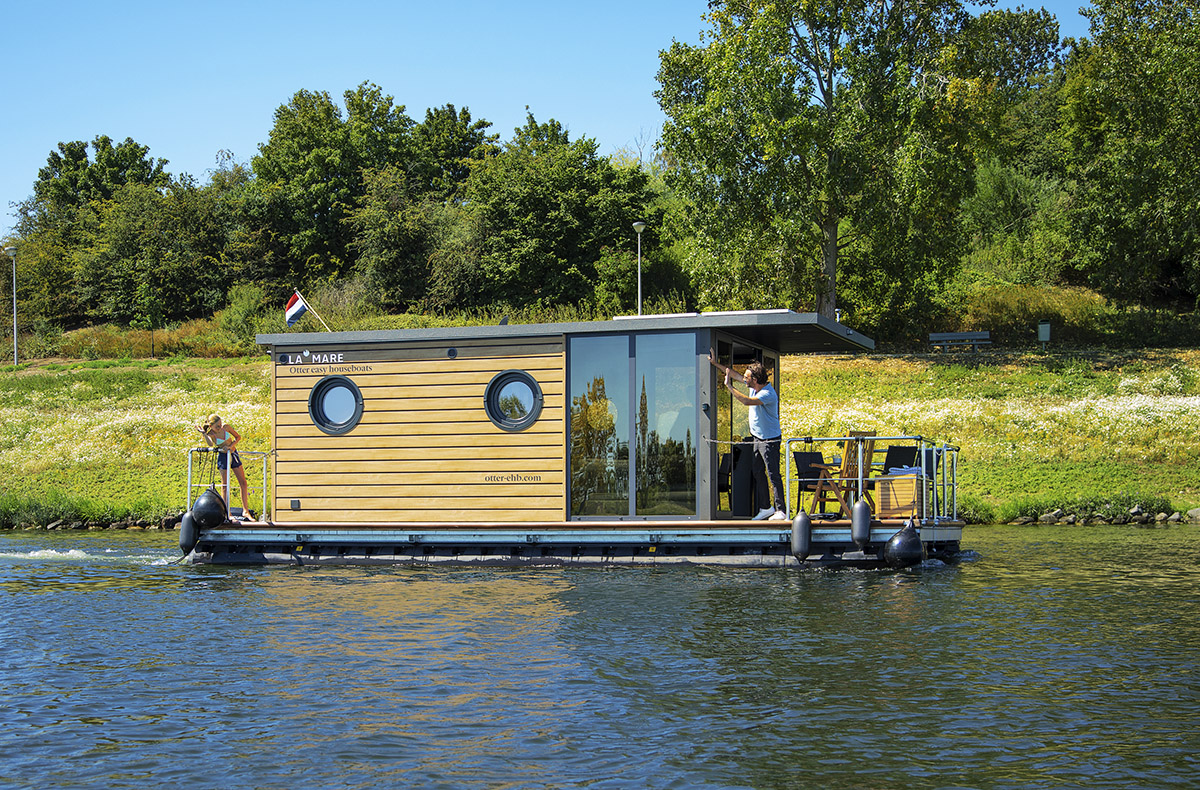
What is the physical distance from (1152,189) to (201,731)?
32.8 m

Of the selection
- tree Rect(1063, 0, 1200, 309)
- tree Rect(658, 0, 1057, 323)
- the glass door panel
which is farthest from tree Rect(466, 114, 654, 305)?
the glass door panel

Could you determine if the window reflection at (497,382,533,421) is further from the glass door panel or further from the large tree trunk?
the large tree trunk

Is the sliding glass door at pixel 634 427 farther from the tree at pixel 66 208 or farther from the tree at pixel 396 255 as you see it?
the tree at pixel 66 208

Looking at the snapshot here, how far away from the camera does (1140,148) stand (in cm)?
3170

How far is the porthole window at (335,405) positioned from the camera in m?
13.9

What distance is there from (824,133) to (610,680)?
2400 cm

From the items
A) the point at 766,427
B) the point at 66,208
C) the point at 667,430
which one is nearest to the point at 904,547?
the point at 766,427

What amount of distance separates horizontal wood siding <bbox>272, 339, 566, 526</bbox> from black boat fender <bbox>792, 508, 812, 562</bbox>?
2.87 meters

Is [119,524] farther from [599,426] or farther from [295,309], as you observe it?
[599,426]

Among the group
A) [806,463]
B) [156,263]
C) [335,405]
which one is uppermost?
[156,263]

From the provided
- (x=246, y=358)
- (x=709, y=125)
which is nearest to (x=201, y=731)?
(x=709, y=125)

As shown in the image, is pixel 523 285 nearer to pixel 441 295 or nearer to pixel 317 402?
pixel 441 295

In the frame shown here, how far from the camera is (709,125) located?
96.4 ft

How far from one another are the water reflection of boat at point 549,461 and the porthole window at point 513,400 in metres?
0.02
